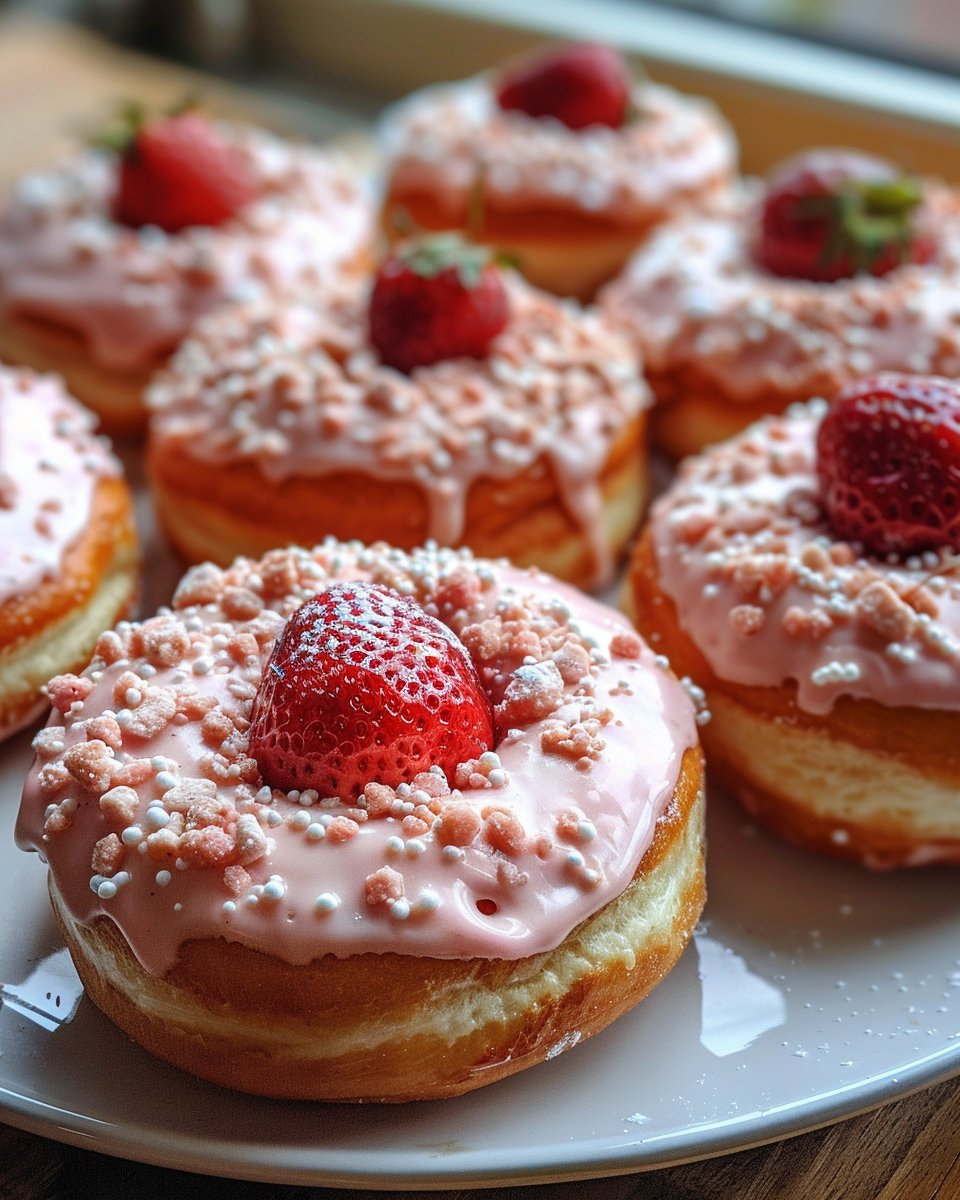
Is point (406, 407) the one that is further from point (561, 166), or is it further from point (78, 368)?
point (561, 166)

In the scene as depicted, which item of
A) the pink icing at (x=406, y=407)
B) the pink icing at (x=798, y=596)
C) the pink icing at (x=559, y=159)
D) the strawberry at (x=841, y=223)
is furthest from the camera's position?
the pink icing at (x=559, y=159)

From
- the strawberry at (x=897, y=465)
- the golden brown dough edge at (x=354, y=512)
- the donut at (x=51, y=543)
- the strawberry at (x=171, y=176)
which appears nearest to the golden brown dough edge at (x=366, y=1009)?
the donut at (x=51, y=543)

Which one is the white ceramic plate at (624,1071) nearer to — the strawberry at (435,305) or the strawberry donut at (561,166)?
the strawberry at (435,305)

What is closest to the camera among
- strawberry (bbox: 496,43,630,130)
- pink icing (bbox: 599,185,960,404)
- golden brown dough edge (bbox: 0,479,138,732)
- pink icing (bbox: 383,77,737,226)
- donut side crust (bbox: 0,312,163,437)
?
golden brown dough edge (bbox: 0,479,138,732)

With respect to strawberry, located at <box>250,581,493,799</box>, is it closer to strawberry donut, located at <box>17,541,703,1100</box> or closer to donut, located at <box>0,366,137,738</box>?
strawberry donut, located at <box>17,541,703,1100</box>

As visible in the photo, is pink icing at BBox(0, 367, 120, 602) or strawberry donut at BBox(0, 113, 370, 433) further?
strawberry donut at BBox(0, 113, 370, 433)

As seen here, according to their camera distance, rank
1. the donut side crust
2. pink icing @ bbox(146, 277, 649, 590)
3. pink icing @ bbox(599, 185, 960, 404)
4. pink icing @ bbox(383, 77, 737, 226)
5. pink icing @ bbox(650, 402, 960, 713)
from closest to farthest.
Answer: pink icing @ bbox(650, 402, 960, 713) → pink icing @ bbox(146, 277, 649, 590) → pink icing @ bbox(599, 185, 960, 404) → the donut side crust → pink icing @ bbox(383, 77, 737, 226)

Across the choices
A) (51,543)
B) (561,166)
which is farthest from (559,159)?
(51,543)

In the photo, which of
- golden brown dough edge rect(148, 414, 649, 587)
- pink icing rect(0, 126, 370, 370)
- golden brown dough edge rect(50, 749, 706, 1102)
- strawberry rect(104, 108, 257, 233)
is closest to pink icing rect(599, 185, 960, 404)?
golden brown dough edge rect(148, 414, 649, 587)
